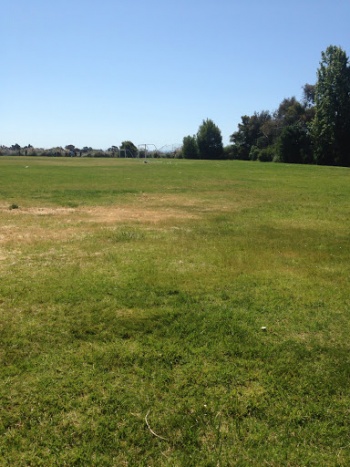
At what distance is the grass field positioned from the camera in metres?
2.72

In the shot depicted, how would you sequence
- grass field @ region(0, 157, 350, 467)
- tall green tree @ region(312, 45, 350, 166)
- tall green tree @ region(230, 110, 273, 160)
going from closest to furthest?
grass field @ region(0, 157, 350, 467) < tall green tree @ region(312, 45, 350, 166) < tall green tree @ region(230, 110, 273, 160)

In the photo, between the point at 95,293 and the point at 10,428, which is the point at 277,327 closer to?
the point at 95,293

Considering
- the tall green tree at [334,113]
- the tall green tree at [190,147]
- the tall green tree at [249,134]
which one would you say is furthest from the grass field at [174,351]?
the tall green tree at [190,147]

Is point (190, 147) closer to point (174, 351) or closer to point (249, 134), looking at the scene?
point (249, 134)

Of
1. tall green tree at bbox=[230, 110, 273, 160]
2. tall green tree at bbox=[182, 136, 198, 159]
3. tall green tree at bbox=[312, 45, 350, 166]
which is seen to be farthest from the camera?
tall green tree at bbox=[182, 136, 198, 159]

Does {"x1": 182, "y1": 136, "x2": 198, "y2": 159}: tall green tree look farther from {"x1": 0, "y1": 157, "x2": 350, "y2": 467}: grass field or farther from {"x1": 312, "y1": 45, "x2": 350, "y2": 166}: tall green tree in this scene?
{"x1": 0, "y1": 157, "x2": 350, "y2": 467}: grass field

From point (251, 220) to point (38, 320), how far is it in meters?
7.13

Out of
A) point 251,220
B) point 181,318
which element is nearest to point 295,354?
point 181,318

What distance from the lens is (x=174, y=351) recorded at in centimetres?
379

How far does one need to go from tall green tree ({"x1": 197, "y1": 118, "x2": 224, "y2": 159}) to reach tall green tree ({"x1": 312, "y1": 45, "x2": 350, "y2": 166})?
26432mm

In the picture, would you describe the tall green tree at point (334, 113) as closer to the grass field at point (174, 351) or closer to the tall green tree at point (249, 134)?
the tall green tree at point (249, 134)

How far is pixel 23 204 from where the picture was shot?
12898mm

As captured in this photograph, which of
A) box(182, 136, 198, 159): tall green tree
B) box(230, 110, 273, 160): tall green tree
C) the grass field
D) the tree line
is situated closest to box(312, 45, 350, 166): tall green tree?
the tree line

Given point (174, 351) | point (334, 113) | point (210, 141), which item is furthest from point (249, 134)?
point (174, 351)
